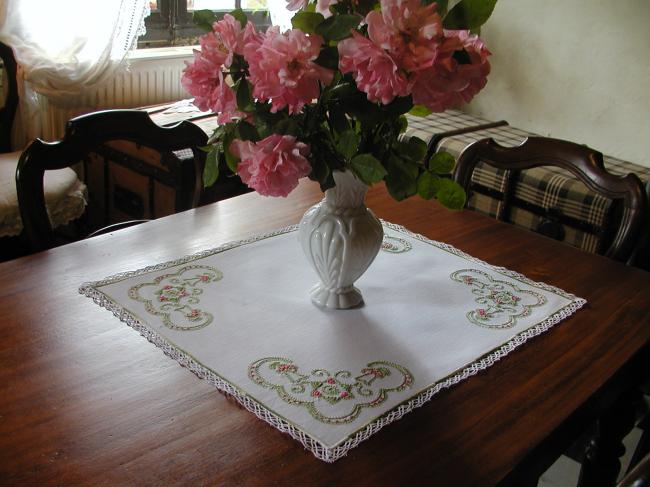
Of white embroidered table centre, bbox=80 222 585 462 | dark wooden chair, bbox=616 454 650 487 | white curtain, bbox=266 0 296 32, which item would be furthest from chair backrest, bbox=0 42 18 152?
dark wooden chair, bbox=616 454 650 487

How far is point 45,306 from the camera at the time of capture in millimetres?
1068

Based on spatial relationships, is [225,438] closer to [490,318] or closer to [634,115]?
[490,318]

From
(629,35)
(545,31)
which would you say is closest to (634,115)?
(629,35)

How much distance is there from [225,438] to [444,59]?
56 centimetres

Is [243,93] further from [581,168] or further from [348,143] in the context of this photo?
[581,168]

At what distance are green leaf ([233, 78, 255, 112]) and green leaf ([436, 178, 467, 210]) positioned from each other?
32cm

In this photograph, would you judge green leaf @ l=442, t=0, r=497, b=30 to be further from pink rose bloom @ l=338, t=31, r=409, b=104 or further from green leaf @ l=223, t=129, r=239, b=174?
green leaf @ l=223, t=129, r=239, b=174

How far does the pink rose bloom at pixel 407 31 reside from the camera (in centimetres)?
86

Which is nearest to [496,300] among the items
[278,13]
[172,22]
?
[278,13]

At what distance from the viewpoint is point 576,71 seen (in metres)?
2.81

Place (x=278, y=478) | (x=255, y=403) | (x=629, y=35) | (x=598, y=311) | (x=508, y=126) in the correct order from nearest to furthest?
1. (x=278, y=478)
2. (x=255, y=403)
3. (x=598, y=311)
4. (x=629, y=35)
5. (x=508, y=126)

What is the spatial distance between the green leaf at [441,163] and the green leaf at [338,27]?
25cm

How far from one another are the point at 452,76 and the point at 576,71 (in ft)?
7.02

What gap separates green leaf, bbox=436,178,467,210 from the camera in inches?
41.2
